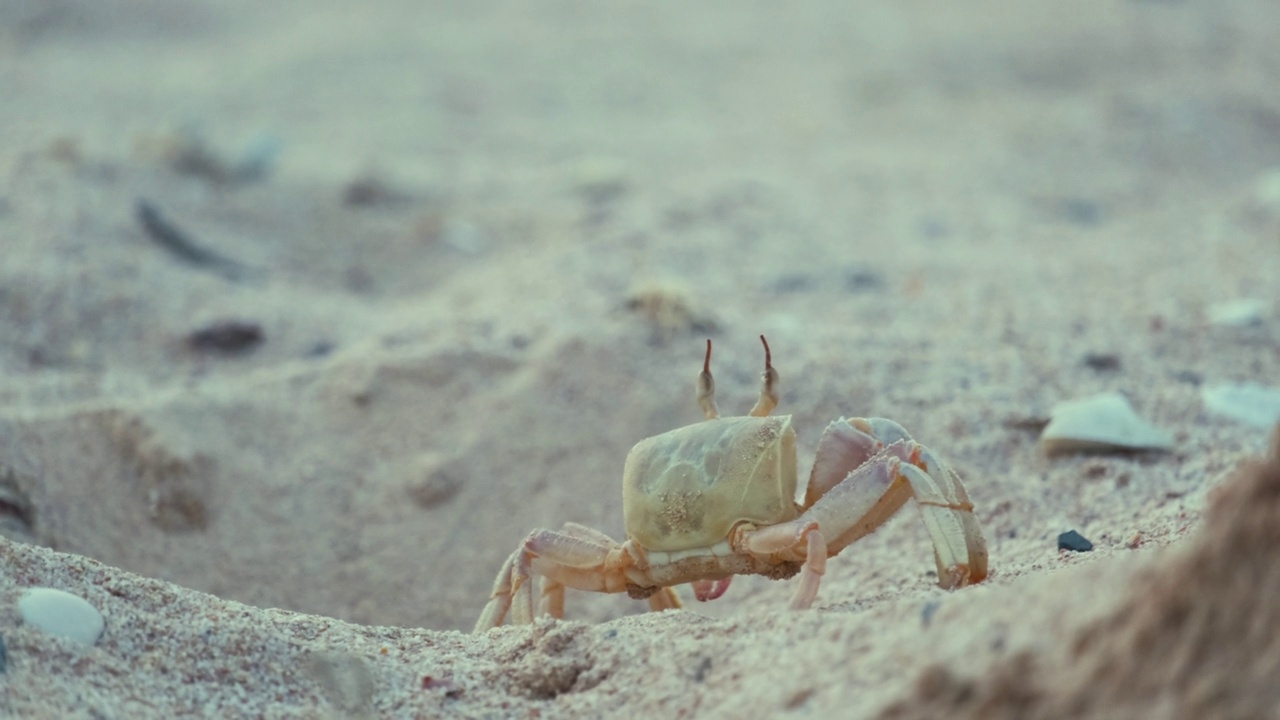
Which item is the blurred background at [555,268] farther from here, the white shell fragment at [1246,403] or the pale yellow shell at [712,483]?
the pale yellow shell at [712,483]

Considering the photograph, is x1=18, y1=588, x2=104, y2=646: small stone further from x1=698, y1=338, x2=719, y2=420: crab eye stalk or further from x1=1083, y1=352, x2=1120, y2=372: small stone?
x1=1083, y1=352, x2=1120, y2=372: small stone

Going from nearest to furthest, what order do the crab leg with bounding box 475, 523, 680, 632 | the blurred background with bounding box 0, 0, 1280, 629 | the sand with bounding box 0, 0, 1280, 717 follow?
1. the sand with bounding box 0, 0, 1280, 717
2. the crab leg with bounding box 475, 523, 680, 632
3. the blurred background with bounding box 0, 0, 1280, 629

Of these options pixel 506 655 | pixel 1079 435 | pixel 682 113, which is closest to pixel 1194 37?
pixel 682 113

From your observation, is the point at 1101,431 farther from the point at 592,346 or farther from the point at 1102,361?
the point at 592,346

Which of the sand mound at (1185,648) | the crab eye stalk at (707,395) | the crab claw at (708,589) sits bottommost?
the crab claw at (708,589)

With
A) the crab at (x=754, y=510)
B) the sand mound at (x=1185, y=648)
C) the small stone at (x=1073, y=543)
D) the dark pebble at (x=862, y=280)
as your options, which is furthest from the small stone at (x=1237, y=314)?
the sand mound at (x=1185, y=648)

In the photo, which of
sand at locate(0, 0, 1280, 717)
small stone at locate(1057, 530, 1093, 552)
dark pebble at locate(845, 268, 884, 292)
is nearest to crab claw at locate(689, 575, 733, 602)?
sand at locate(0, 0, 1280, 717)

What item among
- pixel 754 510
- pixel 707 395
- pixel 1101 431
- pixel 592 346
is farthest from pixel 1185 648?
pixel 592 346
